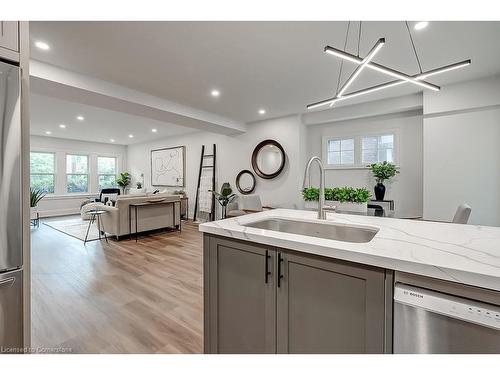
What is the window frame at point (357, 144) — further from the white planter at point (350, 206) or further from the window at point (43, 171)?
the window at point (43, 171)

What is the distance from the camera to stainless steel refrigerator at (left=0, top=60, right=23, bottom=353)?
0.95 m


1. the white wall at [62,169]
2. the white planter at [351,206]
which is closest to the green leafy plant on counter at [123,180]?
the white wall at [62,169]

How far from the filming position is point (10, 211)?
3.19ft

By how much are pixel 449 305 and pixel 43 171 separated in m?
10.1

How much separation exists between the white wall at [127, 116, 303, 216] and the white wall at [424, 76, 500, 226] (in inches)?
89.6

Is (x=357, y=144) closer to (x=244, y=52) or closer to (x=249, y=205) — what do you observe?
(x=249, y=205)

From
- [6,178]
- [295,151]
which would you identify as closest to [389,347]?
[6,178]

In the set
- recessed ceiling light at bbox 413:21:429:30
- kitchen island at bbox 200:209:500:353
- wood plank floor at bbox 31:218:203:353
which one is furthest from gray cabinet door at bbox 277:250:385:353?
recessed ceiling light at bbox 413:21:429:30

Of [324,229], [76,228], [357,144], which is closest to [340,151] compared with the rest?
[357,144]

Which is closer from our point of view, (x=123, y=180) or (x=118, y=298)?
(x=118, y=298)

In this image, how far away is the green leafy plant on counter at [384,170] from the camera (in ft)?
13.9

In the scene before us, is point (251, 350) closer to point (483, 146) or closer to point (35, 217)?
point (483, 146)

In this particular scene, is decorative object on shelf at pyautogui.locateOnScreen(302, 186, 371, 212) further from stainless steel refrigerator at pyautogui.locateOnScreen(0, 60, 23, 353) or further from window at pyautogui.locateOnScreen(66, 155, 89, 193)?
window at pyautogui.locateOnScreen(66, 155, 89, 193)

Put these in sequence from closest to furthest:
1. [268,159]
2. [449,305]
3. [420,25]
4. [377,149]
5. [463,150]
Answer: [449,305]
[420,25]
[463,150]
[377,149]
[268,159]
